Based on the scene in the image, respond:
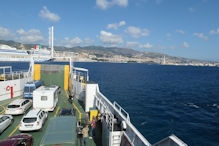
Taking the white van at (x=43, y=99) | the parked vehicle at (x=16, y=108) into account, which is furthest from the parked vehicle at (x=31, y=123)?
the parked vehicle at (x=16, y=108)

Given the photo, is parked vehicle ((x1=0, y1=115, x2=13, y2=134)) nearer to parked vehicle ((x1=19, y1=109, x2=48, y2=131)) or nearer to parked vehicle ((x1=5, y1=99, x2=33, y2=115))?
parked vehicle ((x1=19, y1=109, x2=48, y2=131))

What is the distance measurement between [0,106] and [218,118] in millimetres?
32555

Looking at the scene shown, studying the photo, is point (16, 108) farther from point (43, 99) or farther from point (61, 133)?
point (61, 133)

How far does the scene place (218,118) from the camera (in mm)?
25188

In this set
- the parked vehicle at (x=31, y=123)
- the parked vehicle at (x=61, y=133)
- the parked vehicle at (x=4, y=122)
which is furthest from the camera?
the parked vehicle at (x=4, y=122)

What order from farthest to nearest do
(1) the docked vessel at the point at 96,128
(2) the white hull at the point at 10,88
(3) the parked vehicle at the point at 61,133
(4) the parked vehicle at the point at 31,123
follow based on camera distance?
(2) the white hull at the point at 10,88, (4) the parked vehicle at the point at 31,123, (1) the docked vessel at the point at 96,128, (3) the parked vehicle at the point at 61,133

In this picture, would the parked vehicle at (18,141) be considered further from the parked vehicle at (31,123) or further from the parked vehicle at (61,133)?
the parked vehicle at (61,133)

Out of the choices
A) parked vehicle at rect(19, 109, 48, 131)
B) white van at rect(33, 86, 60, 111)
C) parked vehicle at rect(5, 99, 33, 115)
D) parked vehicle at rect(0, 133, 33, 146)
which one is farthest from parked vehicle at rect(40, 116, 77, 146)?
parked vehicle at rect(5, 99, 33, 115)

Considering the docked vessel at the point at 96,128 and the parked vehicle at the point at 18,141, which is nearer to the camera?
the docked vessel at the point at 96,128

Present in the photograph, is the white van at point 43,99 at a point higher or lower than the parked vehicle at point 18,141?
higher

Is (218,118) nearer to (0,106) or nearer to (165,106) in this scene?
(165,106)

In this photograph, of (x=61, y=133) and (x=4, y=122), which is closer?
(x=61, y=133)

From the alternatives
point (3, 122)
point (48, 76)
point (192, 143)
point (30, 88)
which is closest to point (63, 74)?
point (48, 76)


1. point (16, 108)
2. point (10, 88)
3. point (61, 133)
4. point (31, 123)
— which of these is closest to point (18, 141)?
point (31, 123)
